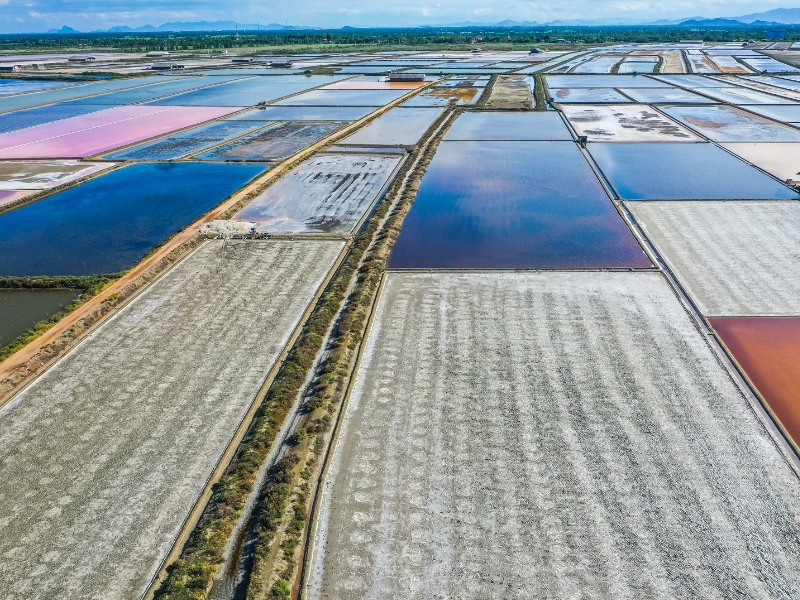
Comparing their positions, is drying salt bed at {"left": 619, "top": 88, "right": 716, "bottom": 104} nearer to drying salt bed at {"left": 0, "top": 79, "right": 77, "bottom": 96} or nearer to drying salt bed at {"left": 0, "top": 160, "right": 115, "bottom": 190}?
drying salt bed at {"left": 0, "top": 160, "right": 115, "bottom": 190}

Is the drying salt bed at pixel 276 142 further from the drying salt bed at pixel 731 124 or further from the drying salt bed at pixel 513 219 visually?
the drying salt bed at pixel 731 124

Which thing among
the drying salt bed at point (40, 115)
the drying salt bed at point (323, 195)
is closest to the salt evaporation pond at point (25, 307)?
the drying salt bed at point (323, 195)

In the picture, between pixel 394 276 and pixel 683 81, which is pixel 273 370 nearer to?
pixel 394 276

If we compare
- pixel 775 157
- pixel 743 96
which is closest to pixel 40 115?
pixel 775 157

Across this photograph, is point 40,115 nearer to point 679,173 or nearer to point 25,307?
point 25,307

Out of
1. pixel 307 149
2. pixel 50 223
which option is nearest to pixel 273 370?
pixel 50 223

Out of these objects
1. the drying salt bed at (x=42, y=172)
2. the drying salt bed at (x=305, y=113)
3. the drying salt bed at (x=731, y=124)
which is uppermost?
the drying salt bed at (x=305, y=113)
